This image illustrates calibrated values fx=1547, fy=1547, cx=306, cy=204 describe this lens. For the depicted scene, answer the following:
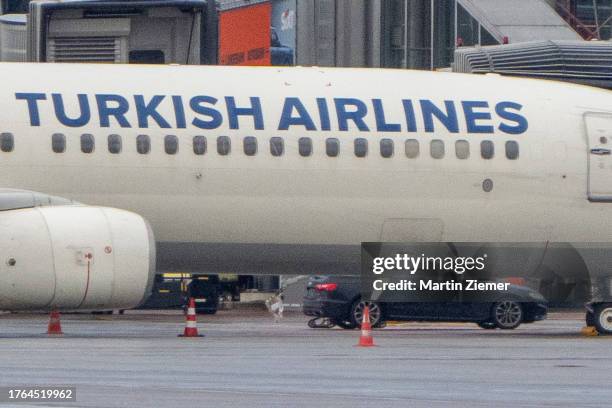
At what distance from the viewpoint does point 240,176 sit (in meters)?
25.8

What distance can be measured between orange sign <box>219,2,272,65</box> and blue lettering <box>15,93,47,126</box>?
3223cm

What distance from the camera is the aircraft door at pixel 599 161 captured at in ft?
88.3

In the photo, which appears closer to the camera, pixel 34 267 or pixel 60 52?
pixel 34 267

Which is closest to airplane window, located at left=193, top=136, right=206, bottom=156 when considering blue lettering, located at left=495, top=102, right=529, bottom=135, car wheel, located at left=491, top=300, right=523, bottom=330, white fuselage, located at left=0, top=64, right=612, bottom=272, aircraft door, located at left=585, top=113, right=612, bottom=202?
white fuselage, located at left=0, top=64, right=612, bottom=272

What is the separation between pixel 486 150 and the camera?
1046 inches

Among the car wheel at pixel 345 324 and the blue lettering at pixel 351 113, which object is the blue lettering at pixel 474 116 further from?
the car wheel at pixel 345 324

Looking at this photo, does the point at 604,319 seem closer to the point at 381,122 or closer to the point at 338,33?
the point at 381,122

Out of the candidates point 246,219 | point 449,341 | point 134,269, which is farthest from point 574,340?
point 134,269

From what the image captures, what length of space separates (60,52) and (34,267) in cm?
1651

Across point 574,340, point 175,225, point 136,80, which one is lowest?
point 574,340

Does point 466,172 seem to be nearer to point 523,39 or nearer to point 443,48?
point 523,39

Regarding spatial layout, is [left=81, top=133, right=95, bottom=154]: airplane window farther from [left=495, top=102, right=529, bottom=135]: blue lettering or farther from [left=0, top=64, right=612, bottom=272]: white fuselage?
[left=495, top=102, right=529, bottom=135]: blue lettering

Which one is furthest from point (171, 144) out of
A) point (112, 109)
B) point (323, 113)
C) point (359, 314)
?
point (359, 314)

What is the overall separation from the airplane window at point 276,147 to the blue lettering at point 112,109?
2415mm
